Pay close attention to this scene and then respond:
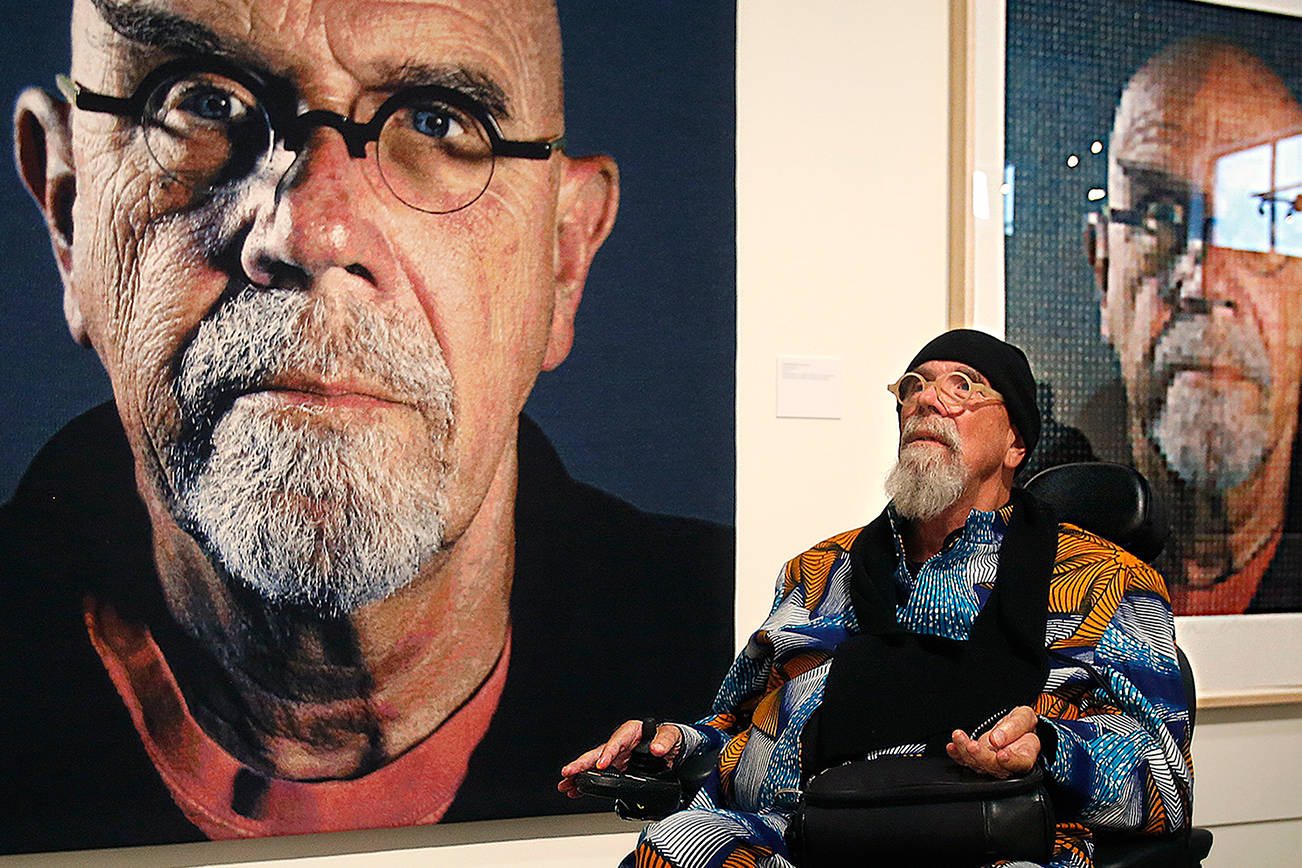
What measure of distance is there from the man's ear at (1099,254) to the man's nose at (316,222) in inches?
68.7

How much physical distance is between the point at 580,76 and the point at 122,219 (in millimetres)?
1007

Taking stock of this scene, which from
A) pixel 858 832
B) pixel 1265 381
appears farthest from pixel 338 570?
pixel 1265 381

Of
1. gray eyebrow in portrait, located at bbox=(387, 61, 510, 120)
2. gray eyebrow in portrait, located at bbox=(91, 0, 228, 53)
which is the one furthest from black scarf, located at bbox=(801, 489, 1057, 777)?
gray eyebrow in portrait, located at bbox=(91, 0, 228, 53)

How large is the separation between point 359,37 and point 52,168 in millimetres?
659

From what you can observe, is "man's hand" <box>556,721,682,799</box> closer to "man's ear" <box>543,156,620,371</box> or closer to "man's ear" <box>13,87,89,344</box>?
"man's ear" <box>543,156,620,371</box>

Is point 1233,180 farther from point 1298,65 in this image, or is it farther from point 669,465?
point 669,465

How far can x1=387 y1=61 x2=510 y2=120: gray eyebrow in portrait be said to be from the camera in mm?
2482

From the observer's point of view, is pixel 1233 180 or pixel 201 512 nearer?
pixel 201 512

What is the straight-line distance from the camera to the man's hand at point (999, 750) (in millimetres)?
1634

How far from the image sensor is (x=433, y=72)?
2504mm

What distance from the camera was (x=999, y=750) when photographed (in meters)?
1.64

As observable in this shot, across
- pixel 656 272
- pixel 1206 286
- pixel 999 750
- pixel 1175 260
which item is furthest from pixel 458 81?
pixel 1206 286

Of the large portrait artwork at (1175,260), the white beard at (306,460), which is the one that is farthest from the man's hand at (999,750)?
the large portrait artwork at (1175,260)

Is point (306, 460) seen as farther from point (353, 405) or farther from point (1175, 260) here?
point (1175, 260)
